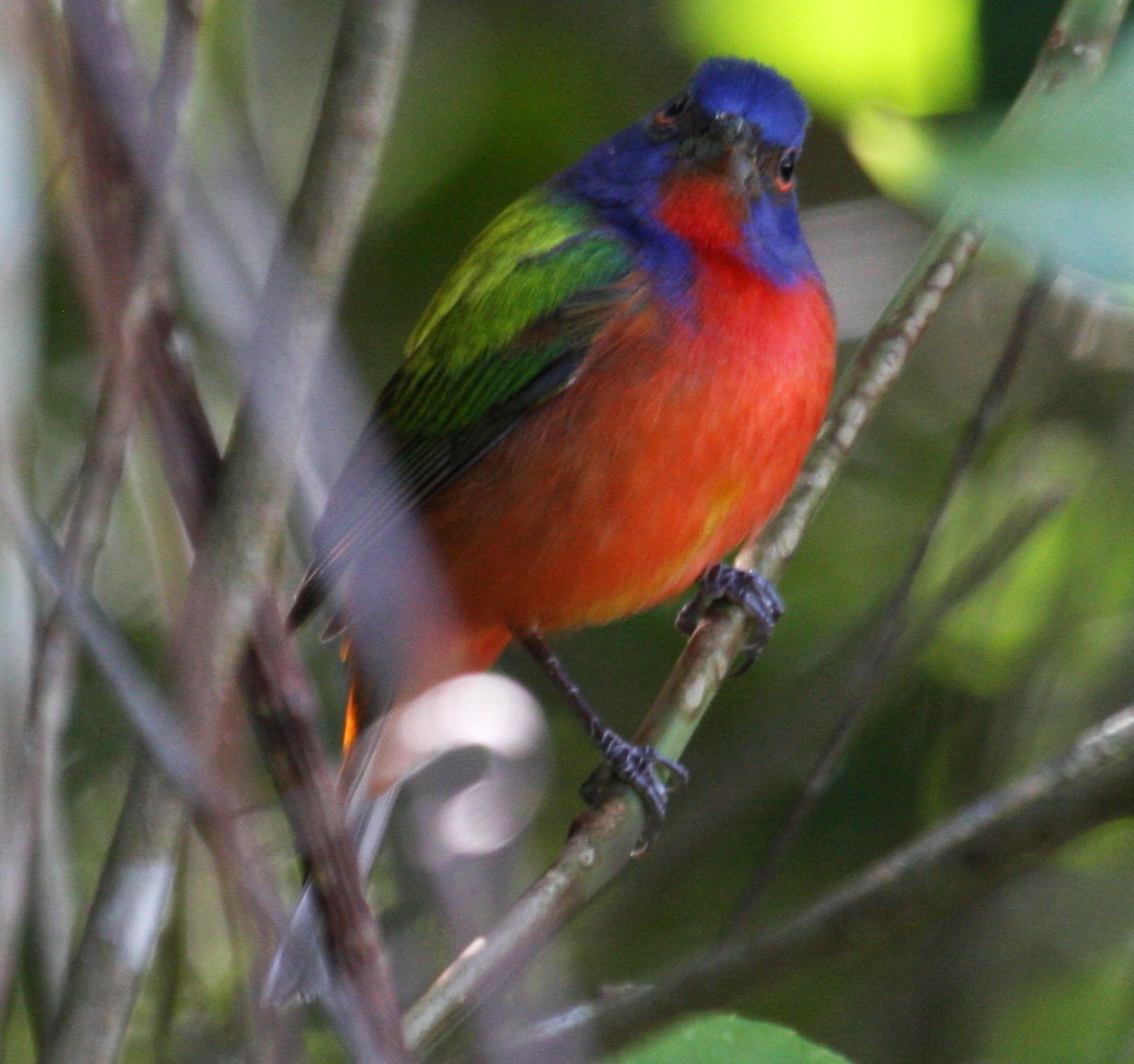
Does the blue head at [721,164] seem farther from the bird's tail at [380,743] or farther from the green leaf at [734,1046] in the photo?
the green leaf at [734,1046]

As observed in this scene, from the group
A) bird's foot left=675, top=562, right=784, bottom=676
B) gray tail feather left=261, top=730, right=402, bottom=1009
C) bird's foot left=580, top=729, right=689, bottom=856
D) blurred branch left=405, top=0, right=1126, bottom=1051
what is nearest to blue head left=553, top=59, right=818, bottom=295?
blurred branch left=405, top=0, right=1126, bottom=1051

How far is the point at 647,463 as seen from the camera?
369 centimetres

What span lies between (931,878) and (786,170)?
2118 millimetres

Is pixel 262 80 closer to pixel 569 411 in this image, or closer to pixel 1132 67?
pixel 569 411

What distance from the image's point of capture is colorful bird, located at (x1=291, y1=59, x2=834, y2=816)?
3.72 meters

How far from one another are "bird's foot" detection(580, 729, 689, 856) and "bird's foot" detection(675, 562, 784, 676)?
41cm

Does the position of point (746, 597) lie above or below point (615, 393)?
below

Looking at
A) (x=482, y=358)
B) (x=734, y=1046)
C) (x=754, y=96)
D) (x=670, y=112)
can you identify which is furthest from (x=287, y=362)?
(x=670, y=112)

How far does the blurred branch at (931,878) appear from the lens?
2.54m

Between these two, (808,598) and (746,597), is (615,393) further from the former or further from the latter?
(808,598)

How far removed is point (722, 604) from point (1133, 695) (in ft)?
4.42

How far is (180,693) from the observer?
1671 mm

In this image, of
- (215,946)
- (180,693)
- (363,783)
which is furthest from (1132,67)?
(215,946)

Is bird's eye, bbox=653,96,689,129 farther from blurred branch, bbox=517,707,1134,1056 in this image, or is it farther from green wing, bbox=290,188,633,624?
blurred branch, bbox=517,707,1134,1056
